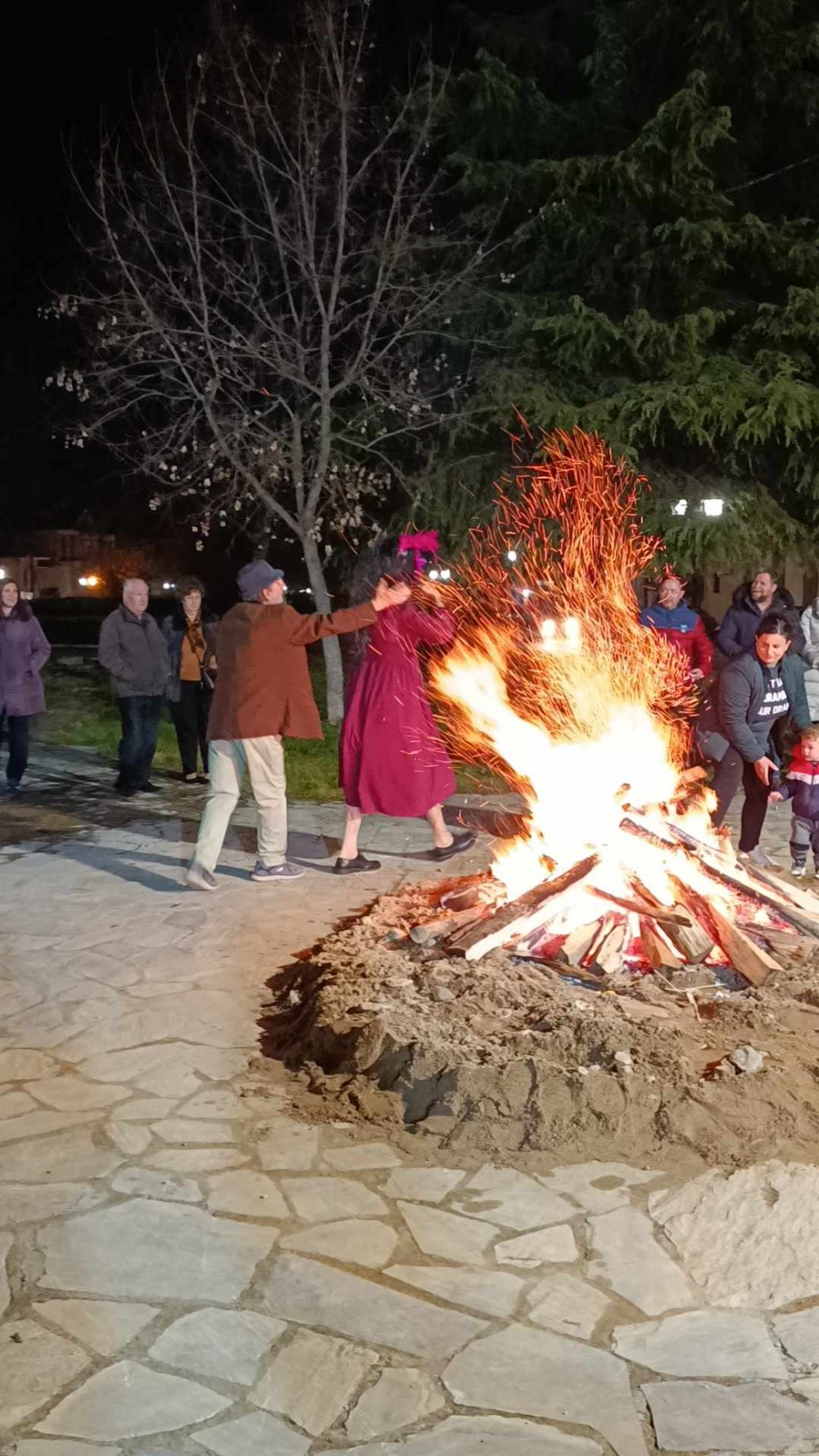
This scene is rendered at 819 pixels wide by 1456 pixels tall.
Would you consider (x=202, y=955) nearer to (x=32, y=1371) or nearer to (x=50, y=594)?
(x=32, y=1371)

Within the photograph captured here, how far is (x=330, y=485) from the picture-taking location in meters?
17.5

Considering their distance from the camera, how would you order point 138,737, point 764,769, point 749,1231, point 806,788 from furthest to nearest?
point 138,737 → point 764,769 → point 806,788 → point 749,1231

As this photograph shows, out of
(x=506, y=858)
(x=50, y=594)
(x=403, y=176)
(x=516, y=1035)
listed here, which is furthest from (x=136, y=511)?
(x=50, y=594)

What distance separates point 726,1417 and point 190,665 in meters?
9.82

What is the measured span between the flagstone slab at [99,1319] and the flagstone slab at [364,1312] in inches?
15.1

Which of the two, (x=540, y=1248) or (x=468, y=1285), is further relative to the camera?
(x=540, y=1248)

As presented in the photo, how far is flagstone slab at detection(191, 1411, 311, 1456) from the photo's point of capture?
10.0 ft

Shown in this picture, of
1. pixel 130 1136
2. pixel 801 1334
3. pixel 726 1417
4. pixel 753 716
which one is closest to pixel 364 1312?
pixel 726 1417

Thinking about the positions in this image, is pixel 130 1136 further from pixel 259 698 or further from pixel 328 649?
pixel 328 649

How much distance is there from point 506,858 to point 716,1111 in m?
2.84

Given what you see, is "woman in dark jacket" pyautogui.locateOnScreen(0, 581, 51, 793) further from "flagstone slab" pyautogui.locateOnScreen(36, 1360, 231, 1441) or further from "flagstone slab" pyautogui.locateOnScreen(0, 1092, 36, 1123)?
"flagstone slab" pyautogui.locateOnScreen(36, 1360, 231, 1441)

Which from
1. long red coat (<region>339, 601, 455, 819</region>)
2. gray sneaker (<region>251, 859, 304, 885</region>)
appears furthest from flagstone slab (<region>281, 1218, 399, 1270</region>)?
long red coat (<region>339, 601, 455, 819</region>)

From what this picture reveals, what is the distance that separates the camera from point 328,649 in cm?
1670

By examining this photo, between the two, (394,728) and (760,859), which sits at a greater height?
(394,728)
